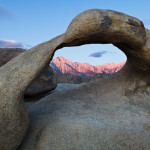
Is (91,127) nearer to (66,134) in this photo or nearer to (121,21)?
(66,134)

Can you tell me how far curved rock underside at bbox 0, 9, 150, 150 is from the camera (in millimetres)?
1754

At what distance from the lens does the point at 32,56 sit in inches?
79.0

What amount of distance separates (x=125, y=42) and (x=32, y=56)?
3.55ft

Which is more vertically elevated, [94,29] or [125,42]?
[94,29]

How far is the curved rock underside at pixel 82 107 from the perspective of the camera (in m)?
1.75

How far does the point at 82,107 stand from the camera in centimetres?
238

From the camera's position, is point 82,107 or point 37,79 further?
point 37,79

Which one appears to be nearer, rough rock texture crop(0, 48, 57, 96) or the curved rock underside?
the curved rock underside

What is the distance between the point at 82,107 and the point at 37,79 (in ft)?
5.07

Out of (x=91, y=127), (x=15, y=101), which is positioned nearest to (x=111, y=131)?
(x=91, y=127)

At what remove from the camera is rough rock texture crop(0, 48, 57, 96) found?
11.0 ft

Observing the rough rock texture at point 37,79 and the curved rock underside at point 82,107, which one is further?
the rough rock texture at point 37,79

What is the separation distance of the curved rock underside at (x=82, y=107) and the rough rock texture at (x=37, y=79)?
112 cm

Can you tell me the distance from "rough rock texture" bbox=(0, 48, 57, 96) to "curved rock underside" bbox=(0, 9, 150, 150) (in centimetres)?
112
